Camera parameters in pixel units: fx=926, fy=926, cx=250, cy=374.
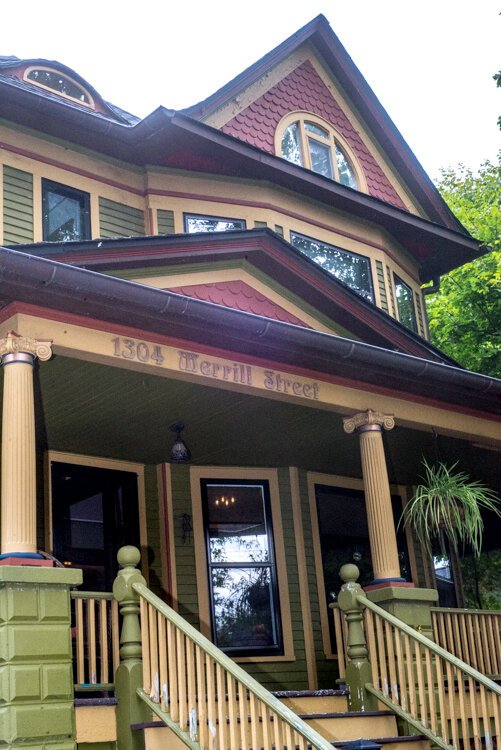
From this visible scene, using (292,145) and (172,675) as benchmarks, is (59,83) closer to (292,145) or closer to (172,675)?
(292,145)

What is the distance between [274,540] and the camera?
11.6m

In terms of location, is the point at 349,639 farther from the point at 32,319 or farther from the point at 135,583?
the point at 32,319

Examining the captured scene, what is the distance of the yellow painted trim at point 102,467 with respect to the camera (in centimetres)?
1002

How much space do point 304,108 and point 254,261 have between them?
4.88 metres

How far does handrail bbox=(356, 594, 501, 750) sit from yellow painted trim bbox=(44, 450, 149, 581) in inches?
127

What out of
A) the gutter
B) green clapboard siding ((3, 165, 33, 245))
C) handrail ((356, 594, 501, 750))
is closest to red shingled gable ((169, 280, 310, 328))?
the gutter

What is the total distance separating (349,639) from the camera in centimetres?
823

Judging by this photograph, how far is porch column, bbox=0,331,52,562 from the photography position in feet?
21.5

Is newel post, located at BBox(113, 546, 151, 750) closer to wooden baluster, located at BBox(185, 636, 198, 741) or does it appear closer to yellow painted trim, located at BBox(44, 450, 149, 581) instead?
wooden baluster, located at BBox(185, 636, 198, 741)

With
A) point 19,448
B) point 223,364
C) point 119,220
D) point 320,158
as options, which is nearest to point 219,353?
point 223,364

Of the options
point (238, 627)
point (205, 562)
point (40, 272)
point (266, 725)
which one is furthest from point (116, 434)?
point (266, 725)

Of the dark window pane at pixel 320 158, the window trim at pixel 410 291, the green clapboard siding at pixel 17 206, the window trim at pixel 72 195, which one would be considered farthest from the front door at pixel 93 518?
the dark window pane at pixel 320 158

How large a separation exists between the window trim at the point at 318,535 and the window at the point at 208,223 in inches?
134

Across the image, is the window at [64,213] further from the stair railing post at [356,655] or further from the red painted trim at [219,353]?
the stair railing post at [356,655]
